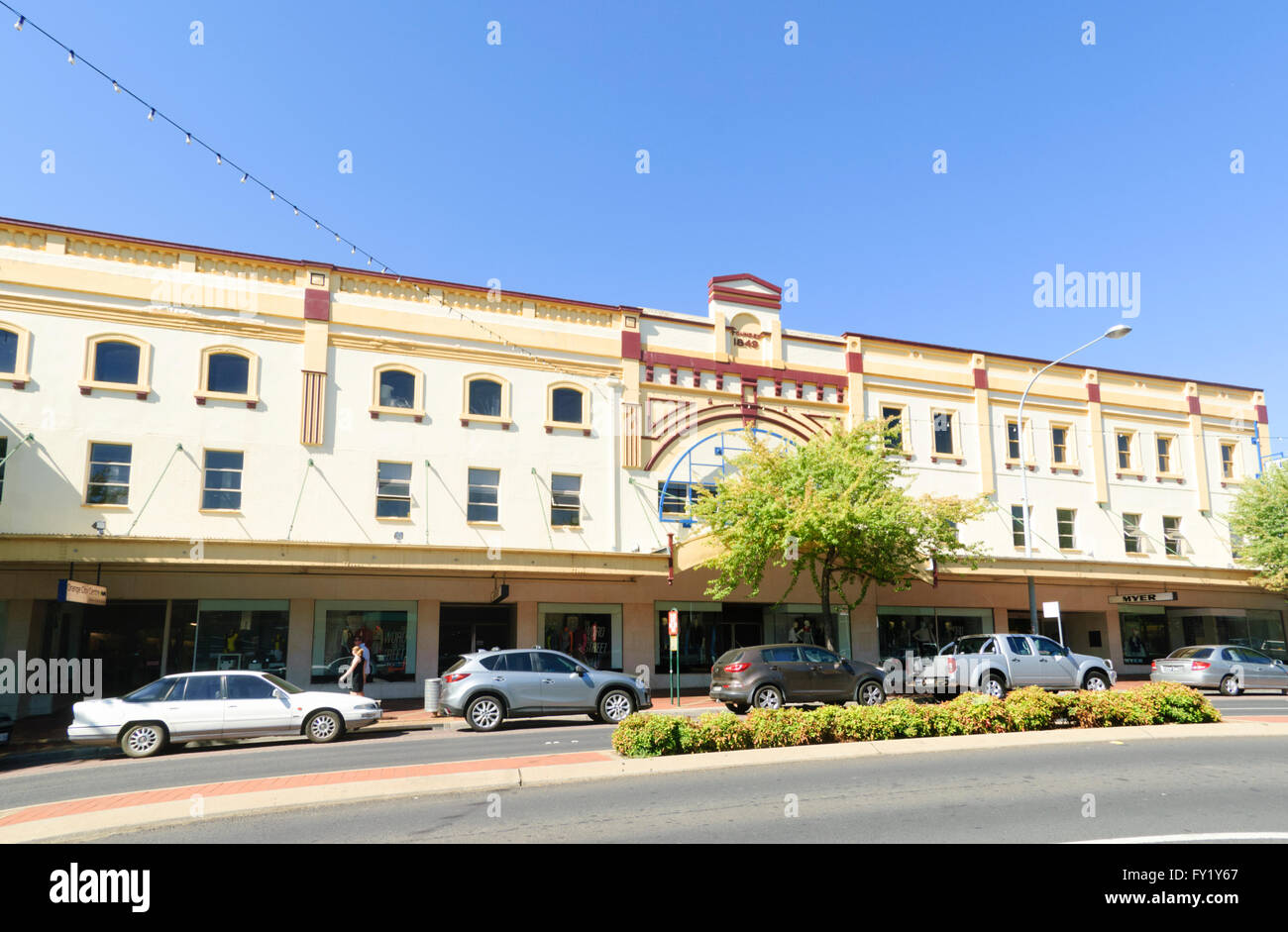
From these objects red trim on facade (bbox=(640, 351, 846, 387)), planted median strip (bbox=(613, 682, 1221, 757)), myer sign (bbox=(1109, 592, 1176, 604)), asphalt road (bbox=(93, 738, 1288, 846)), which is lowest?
asphalt road (bbox=(93, 738, 1288, 846))

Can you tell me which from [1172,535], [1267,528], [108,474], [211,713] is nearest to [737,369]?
[108,474]

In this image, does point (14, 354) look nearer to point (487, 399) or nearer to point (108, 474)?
point (108, 474)

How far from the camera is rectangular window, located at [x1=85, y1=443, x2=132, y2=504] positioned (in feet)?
66.3

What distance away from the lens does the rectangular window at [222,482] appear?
21.0m

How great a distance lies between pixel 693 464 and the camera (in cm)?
2567

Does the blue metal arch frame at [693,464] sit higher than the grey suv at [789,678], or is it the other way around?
the blue metal arch frame at [693,464]

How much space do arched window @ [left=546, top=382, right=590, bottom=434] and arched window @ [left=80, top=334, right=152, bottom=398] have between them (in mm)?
9976

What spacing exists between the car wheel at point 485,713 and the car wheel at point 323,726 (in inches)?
91.7

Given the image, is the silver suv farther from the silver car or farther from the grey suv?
the silver car

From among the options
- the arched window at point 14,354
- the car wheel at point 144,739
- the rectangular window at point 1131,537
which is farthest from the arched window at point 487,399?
the rectangular window at point 1131,537

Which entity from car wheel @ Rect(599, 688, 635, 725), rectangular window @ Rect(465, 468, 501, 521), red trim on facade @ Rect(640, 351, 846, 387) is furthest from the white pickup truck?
rectangular window @ Rect(465, 468, 501, 521)

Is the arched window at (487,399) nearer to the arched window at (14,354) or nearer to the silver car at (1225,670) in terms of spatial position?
the arched window at (14,354)

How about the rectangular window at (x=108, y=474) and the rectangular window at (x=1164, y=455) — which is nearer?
the rectangular window at (x=108, y=474)

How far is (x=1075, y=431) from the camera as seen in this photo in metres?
31.2
